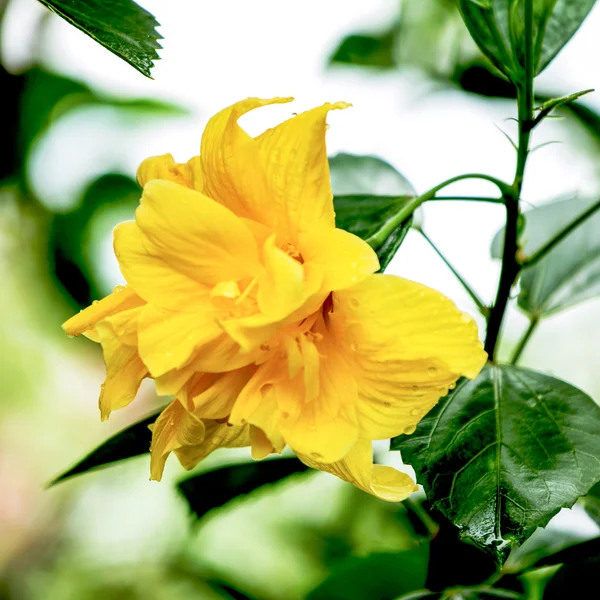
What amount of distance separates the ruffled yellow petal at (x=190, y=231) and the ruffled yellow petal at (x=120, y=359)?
0.13 feet

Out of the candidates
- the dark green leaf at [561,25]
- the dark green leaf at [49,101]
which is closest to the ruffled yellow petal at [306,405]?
the dark green leaf at [561,25]

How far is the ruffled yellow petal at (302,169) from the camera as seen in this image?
0.42 m

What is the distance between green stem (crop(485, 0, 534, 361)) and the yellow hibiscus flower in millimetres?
179

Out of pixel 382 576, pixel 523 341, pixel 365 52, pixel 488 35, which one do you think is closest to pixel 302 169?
pixel 488 35

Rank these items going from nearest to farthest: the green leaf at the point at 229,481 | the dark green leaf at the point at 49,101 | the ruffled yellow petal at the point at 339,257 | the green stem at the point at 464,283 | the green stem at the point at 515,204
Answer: the ruffled yellow petal at the point at 339,257
the green stem at the point at 515,204
the green stem at the point at 464,283
the green leaf at the point at 229,481
the dark green leaf at the point at 49,101

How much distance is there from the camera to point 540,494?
48cm

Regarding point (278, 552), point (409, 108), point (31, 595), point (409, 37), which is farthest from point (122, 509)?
point (409, 37)

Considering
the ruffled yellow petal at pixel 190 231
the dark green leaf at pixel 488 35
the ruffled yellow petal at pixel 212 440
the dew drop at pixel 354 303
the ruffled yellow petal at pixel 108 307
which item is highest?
the dark green leaf at pixel 488 35

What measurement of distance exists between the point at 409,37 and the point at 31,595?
155 centimetres

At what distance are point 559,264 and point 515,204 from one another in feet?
0.91

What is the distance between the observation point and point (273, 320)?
1.30ft

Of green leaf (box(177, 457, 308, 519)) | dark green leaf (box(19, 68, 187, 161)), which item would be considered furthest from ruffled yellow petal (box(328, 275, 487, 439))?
dark green leaf (box(19, 68, 187, 161))

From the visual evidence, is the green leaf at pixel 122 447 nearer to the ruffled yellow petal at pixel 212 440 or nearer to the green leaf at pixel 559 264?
the ruffled yellow petal at pixel 212 440

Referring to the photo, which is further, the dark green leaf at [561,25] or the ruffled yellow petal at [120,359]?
the dark green leaf at [561,25]
